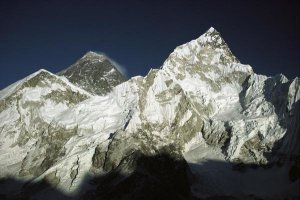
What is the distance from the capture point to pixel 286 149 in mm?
183125

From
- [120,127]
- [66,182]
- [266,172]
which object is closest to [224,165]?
[266,172]

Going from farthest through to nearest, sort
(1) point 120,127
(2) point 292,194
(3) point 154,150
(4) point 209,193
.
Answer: (1) point 120,127
(3) point 154,150
(4) point 209,193
(2) point 292,194

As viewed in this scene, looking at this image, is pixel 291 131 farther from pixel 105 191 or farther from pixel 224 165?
pixel 105 191

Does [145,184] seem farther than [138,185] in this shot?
Yes

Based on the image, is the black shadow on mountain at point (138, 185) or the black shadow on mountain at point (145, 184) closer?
the black shadow on mountain at point (138, 185)

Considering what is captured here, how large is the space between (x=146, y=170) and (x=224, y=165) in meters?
29.9

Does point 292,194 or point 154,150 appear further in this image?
point 154,150

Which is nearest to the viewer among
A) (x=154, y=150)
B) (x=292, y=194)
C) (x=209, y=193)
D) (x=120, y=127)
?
(x=292, y=194)

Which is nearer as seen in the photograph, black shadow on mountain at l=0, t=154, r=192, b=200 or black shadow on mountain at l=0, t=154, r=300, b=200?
black shadow on mountain at l=0, t=154, r=192, b=200

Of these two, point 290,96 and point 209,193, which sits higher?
point 290,96

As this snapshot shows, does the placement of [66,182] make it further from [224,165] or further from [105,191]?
[224,165]

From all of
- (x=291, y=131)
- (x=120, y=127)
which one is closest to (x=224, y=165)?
(x=291, y=131)

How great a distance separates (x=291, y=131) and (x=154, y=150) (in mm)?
48997

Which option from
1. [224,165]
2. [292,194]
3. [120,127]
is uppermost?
[120,127]
